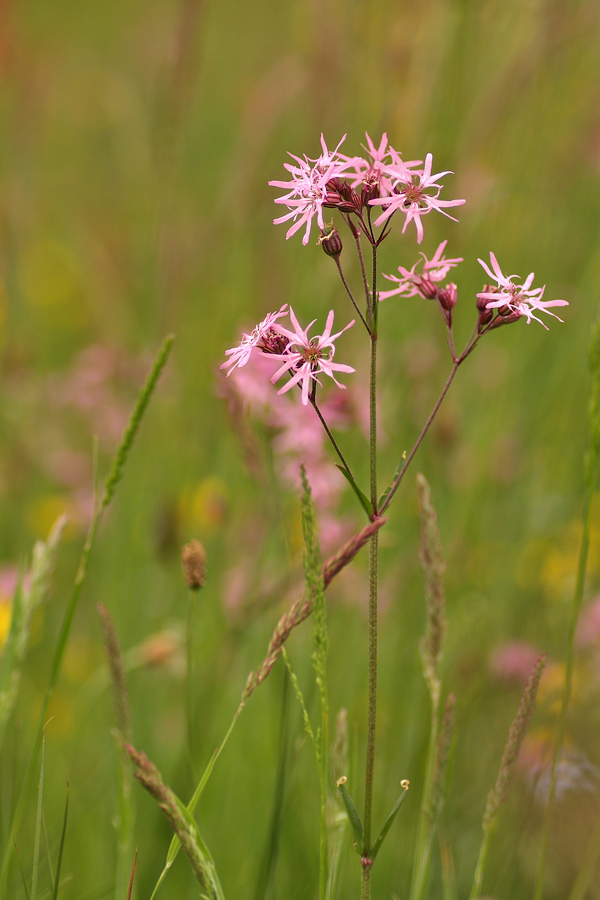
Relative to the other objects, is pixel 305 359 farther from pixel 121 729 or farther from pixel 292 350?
pixel 121 729

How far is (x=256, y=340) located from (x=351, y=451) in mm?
1239

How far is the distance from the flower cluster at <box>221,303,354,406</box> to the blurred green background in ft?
1.30

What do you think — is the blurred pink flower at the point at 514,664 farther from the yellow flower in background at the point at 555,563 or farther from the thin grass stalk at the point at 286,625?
the thin grass stalk at the point at 286,625

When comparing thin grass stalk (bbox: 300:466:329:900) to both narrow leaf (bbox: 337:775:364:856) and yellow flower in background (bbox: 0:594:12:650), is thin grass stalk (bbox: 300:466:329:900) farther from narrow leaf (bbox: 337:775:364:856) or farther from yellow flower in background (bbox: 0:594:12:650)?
yellow flower in background (bbox: 0:594:12:650)

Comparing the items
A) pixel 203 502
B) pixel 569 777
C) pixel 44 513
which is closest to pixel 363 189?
pixel 569 777

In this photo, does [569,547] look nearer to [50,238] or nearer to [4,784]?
[4,784]

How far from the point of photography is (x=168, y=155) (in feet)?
5.67

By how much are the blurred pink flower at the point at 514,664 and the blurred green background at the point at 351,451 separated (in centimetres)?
3

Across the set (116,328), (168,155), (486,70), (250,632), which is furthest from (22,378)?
(486,70)

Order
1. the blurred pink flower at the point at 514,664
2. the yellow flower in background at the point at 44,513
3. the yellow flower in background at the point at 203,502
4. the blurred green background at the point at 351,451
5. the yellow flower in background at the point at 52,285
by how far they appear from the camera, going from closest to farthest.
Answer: the blurred green background at the point at 351,451
the blurred pink flower at the point at 514,664
the yellow flower in background at the point at 203,502
the yellow flower in background at the point at 44,513
the yellow flower in background at the point at 52,285

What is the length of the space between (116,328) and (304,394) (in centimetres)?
211

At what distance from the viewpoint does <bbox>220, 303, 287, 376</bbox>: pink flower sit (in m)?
0.69

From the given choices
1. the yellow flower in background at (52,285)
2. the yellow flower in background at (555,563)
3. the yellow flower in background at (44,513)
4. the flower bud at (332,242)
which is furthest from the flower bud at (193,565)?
the yellow flower in background at (52,285)

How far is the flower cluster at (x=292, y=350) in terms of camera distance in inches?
26.3
